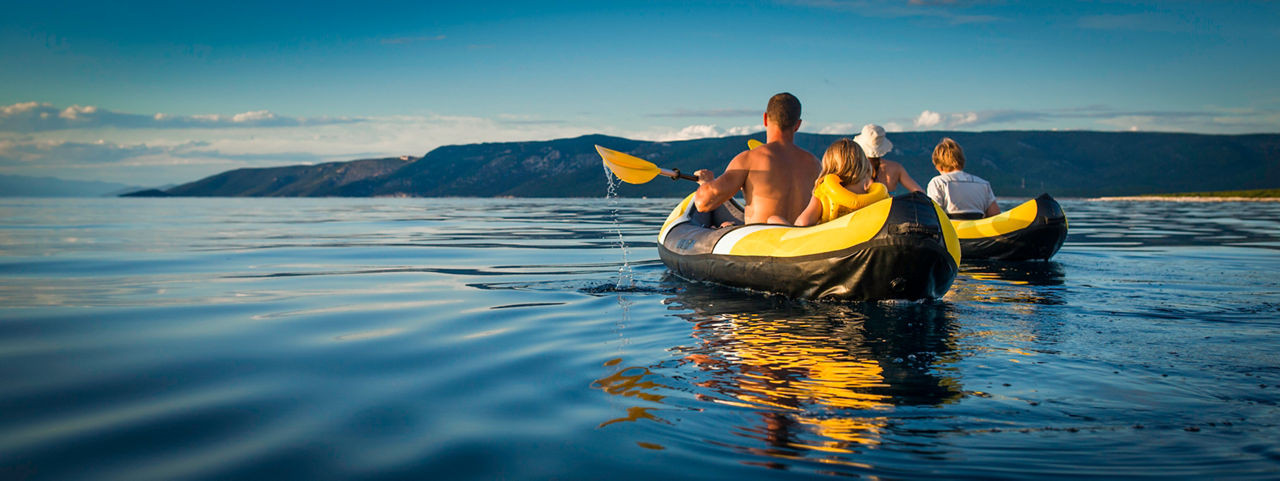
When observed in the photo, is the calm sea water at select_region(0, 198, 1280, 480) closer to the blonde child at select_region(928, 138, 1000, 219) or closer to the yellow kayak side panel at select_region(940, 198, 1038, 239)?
the yellow kayak side panel at select_region(940, 198, 1038, 239)

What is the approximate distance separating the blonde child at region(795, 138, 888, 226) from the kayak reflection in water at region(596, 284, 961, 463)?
0.94 metres

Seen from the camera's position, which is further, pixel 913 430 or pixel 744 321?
pixel 744 321

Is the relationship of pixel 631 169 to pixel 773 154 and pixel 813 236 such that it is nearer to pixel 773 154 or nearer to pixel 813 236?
pixel 773 154

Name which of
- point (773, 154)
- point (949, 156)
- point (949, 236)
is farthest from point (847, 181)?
point (949, 156)

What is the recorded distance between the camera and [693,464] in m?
2.86

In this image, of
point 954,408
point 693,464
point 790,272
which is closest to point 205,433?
point 693,464

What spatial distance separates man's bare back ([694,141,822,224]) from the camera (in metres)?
8.17

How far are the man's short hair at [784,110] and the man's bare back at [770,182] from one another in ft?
0.69

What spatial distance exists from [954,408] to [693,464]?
4.54ft

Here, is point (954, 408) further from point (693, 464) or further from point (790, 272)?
point (790, 272)

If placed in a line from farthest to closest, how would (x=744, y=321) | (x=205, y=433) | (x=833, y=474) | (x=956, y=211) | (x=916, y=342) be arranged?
(x=956, y=211) → (x=744, y=321) → (x=916, y=342) → (x=205, y=433) → (x=833, y=474)

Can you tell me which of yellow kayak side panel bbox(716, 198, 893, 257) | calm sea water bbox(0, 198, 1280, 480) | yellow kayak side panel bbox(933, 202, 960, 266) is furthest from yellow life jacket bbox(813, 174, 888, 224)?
calm sea water bbox(0, 198, 1280, 480)

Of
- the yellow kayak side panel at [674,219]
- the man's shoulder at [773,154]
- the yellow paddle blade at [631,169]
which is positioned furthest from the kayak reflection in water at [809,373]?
the yellow paddle blade at [631,169]

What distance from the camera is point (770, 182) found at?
27.1 feet
